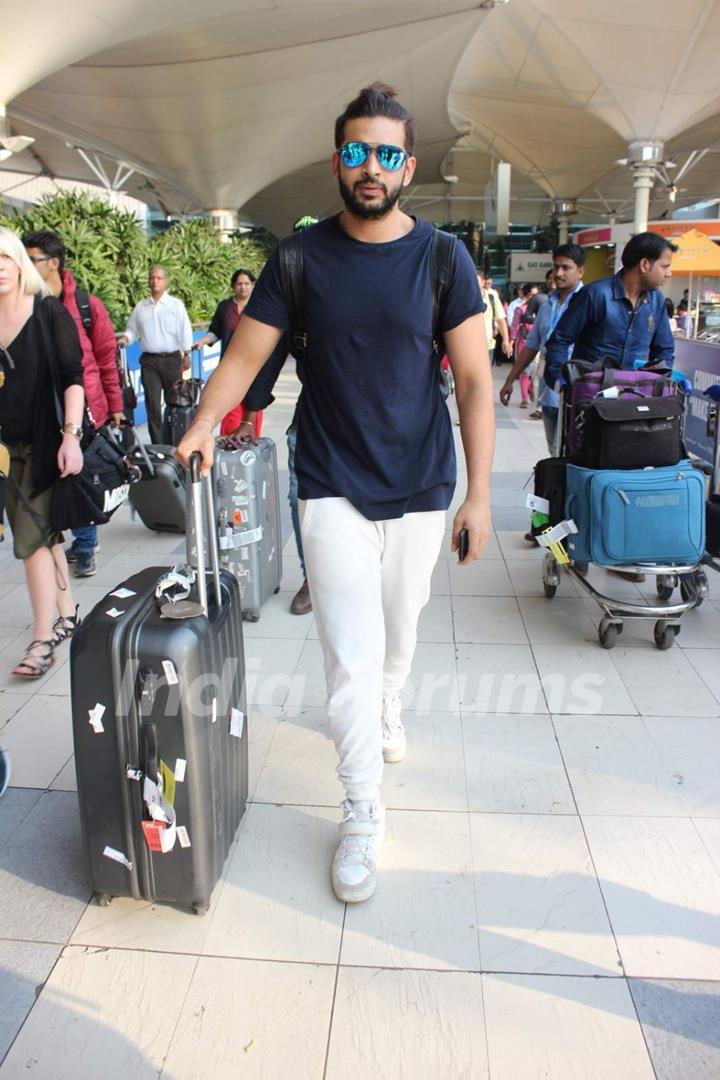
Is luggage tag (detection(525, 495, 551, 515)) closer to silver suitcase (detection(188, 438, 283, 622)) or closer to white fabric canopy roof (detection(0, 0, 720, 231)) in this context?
silver suitcase (detection(188, 438, 283, 622))

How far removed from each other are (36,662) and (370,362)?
2270 mm

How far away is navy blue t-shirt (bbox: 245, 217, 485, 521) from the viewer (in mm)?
2215

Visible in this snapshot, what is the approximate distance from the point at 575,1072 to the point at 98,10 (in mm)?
17594

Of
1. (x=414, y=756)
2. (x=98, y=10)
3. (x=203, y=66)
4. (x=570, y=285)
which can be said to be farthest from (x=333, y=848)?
(x=203, y=66)

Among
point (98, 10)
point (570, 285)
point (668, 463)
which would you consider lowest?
point (668, 463)

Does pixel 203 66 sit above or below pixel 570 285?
above

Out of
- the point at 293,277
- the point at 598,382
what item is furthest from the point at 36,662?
the point at 598,382

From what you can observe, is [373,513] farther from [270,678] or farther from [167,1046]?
[270,678]

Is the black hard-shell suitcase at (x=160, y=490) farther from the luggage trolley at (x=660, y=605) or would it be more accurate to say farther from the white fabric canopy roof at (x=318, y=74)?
the white fabric canopy roof at (x=318, y=74)

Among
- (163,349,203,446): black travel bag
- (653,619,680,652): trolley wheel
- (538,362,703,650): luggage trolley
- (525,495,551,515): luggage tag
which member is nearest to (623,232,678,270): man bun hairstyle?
(538,362,703,650): luggage trolley

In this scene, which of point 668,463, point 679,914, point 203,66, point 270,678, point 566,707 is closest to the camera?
point 679,914

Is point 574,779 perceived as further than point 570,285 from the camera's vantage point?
No

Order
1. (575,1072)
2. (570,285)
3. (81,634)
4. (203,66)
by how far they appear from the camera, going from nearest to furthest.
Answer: (575,1072)
(81,634)
(570,285)
(203,66)

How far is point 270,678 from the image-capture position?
12.2 ft
